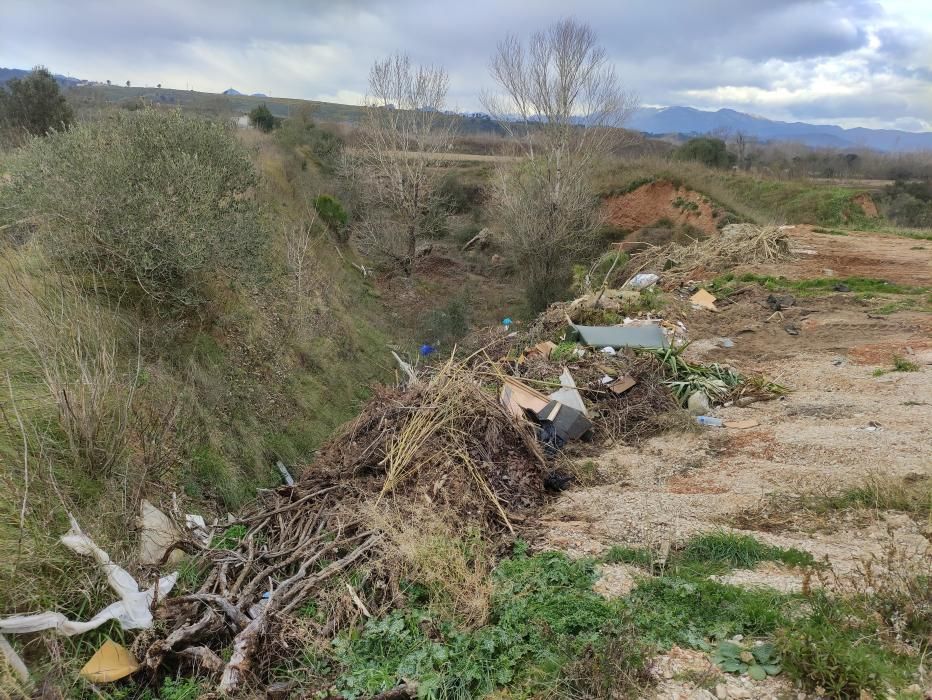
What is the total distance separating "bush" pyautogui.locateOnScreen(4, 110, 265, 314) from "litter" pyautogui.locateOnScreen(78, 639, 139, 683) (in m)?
4.77

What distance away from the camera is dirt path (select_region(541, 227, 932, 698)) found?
3.39 metres

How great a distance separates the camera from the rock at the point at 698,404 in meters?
6.65

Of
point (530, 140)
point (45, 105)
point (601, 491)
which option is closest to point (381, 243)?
point (530, 140)

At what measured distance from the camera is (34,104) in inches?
700

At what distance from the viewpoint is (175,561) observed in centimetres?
406

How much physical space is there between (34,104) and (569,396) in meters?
20.8

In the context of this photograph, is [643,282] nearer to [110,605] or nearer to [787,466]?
[787,466]

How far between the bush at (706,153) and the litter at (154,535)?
35679 millimetres

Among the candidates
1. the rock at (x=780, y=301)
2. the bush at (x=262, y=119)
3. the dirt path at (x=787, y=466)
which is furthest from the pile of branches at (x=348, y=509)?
the bush at (x=262, y=119)

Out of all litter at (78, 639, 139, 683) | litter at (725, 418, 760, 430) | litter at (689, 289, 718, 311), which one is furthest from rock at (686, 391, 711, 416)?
litter at (78, 639, 139, 683)

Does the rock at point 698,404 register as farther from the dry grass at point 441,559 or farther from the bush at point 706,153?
the bush at point 706,153

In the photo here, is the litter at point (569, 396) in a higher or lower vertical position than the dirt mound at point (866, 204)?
lower

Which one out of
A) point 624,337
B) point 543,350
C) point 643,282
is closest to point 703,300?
point 643,282

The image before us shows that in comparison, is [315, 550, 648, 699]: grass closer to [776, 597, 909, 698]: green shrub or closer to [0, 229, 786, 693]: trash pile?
[0, 229, 786, 693]: trash pile
